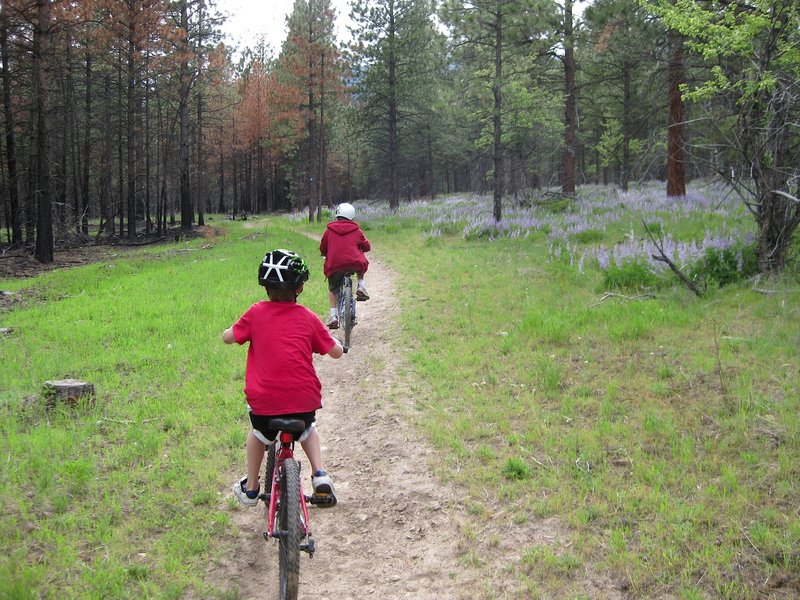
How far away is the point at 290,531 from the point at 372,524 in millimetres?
1286

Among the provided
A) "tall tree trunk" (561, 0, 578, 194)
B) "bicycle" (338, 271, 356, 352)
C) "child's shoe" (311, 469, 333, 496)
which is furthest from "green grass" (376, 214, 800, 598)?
"tall tree trunk" (561, 0, 578, 194)

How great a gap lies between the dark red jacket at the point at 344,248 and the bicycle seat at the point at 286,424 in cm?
497

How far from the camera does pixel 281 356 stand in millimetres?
3564

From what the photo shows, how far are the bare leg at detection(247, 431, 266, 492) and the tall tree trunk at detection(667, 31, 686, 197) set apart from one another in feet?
34.4

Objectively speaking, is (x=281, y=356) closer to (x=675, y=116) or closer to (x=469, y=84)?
(x=675, y=116)

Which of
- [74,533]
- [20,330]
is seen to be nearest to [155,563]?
[74,533]

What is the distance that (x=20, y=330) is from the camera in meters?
9.08

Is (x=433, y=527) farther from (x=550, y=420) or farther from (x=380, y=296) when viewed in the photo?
(x=380, y=296)

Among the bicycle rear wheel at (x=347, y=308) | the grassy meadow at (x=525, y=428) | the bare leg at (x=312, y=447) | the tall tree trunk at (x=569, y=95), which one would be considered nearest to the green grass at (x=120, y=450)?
the grassy meadow at (x=525, y=428)

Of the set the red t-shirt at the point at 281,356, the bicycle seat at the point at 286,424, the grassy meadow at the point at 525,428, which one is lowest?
the grassy meadow at the point at 525,428

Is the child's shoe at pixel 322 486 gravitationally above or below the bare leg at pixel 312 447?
below

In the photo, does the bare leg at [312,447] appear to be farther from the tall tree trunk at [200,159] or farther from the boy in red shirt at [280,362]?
the tall tree trunk at [200,159]

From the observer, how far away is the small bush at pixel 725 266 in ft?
26.6

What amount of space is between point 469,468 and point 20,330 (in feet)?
26.8
